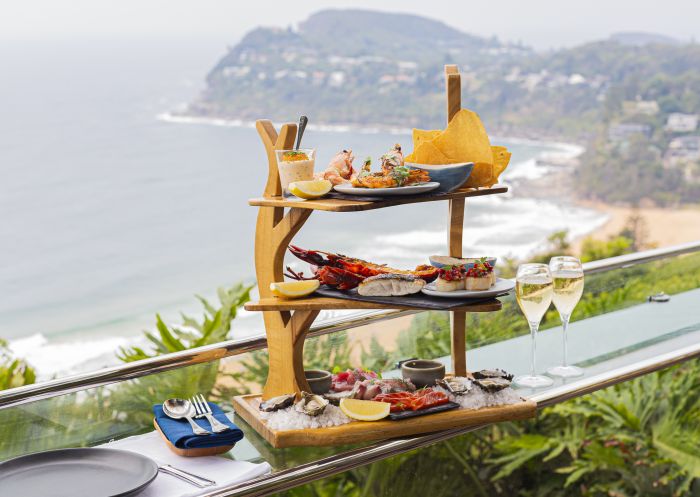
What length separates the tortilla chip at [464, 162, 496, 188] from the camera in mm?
1836

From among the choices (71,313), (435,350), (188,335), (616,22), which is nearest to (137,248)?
(71,313)

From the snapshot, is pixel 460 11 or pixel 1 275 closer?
pixel 1 275

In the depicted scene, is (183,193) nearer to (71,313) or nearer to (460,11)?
(71,313)

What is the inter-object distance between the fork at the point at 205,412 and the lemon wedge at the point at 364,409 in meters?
0.24

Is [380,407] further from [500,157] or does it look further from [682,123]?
[682,123]

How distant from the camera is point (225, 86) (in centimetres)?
2356

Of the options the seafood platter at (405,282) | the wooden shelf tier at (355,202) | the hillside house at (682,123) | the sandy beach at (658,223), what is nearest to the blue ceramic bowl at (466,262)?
the seafood platter at (405,282)

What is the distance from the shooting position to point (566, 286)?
203 cm

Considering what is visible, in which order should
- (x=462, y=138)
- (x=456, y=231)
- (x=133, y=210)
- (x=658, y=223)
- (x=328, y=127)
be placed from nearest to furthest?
1. (x=462, y=138)
2. (x=456, y=231)
3. (x=328, y=127)
4. (x=133, y=210)
5. (x=658, y=223)

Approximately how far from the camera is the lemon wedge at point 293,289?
1.73 metres

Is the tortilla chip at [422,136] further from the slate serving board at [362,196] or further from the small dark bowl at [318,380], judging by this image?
the small dark bowl at [318,380]

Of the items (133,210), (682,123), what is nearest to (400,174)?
(133,210)

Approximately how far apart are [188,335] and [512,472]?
52.1 inches

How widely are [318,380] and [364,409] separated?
0.53ft
